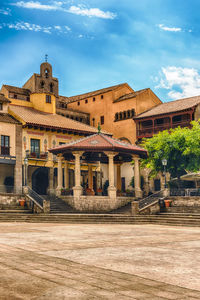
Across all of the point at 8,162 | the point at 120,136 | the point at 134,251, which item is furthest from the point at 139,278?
the point at 120,136

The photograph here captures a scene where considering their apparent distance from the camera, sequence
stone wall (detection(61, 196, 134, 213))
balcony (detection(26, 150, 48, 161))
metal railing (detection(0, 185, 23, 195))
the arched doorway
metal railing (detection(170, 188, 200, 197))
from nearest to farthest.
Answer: metal railing (detection(170, 188, 200, 197)) < stone wall (detection(61, 196, 134, 213)) < metal railing (detection(0, 185, 23, 195)) < balcony (detection(26, 150, 48, 161)) < the arched doorway

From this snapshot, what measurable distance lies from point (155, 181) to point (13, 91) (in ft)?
67.4

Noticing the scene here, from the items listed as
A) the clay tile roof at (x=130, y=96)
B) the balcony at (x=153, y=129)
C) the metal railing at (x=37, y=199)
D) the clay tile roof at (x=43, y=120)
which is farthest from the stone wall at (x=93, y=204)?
the clay tile roof at (x=130, y=96)

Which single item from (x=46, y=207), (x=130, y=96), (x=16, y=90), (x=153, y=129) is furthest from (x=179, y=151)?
(x=16, y=90)

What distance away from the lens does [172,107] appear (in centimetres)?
4738

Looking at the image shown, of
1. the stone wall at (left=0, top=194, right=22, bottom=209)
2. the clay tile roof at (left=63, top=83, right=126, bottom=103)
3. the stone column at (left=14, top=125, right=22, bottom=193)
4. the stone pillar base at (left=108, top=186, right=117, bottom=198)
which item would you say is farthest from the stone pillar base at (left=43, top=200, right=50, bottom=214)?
the clay tile roof at (left=63, top=83, right=126, bottom=103)

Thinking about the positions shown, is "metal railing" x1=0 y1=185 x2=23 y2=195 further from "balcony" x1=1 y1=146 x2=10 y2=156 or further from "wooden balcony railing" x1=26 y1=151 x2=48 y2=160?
"wooden balcony railing" x1=26 y1=151 x2=48 y2=160

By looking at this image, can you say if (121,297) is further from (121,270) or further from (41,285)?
(121,270)

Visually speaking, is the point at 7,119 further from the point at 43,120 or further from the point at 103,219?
the point at 103,219

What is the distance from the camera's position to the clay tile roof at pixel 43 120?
38.3m

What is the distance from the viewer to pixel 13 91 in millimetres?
45500

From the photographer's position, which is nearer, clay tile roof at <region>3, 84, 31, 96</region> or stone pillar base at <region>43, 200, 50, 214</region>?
stone pillar base at <region>43, 200, 50, 214</region>

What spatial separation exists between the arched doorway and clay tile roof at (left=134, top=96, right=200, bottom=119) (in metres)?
15.1

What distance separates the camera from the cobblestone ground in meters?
5.61
